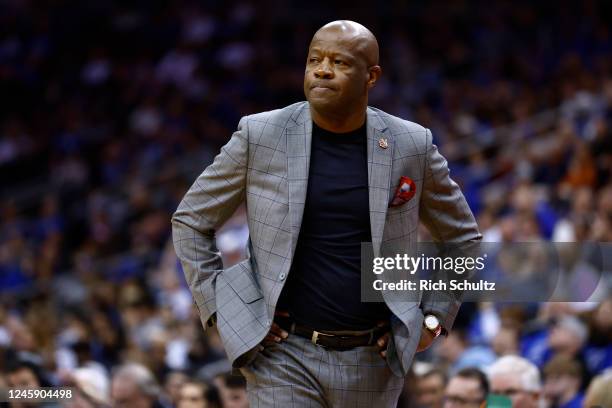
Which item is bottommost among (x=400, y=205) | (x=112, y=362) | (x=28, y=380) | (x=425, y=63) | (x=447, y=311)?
(x=112, y=362)

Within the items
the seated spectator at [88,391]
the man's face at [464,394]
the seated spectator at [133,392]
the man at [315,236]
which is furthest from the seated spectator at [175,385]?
the man at [315,236]

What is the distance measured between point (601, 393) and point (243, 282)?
6.66ft

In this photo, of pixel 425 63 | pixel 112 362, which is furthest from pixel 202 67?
pixel 112 362

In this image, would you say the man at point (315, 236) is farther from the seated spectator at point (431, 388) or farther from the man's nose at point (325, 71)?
the seated spectator at point (431, 388)

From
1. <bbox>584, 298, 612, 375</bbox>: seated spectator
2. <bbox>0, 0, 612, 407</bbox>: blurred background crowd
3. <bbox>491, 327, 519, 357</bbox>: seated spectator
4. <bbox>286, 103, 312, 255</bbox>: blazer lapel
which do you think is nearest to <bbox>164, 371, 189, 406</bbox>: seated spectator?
<bbox>0, 0, 612, 407</bbox>: blurred background crowd

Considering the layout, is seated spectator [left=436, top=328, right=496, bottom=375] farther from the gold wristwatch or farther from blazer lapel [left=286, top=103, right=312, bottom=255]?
blazer lapel [left=286, top=103, right=312, bottom=255]

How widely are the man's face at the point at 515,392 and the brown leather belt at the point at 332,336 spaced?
163 cm

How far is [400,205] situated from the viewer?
3.32 m

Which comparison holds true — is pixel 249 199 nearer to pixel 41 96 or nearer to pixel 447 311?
pixel 447 311

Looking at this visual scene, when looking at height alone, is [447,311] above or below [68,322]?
above

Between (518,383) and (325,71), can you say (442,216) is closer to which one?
(325,71)

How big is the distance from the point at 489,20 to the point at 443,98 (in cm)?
181

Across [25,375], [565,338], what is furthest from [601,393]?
[25,375]

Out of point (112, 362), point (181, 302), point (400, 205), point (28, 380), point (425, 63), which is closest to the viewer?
point (400, 205)
